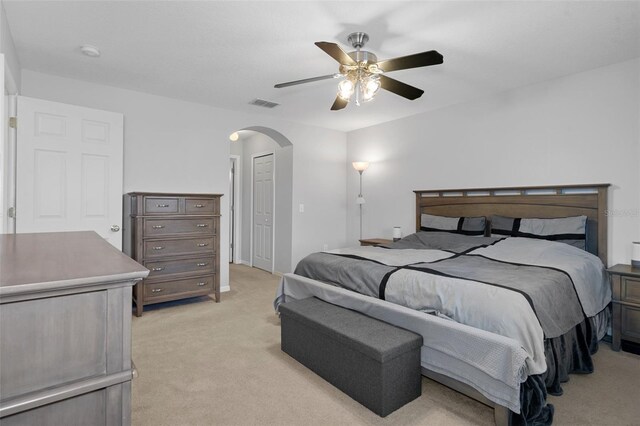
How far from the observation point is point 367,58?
2.48 meters

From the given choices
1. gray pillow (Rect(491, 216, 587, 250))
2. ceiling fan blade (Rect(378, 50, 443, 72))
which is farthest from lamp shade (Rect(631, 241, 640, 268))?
ceiling fan blade (Rect(378, 50, 443, 72))

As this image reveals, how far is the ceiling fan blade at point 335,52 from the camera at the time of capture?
6.73 ft

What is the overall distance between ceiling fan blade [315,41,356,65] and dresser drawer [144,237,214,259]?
2.58m

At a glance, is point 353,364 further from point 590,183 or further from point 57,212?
point 57,212

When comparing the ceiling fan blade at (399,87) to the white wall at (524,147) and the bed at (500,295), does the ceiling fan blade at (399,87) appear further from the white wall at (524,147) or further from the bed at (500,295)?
the white wall at (524,147)

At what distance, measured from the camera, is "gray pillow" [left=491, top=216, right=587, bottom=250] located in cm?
307

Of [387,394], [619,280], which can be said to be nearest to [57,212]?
[387,394]

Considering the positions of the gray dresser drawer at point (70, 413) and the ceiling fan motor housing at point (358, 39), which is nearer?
the gray dresser drawer at point (70, 413)

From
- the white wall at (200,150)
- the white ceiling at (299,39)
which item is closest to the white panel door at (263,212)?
the white wall at (200,150)

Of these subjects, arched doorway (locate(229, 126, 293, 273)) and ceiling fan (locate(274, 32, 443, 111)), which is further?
arched doorway (locate(229, 126, 293, 273))

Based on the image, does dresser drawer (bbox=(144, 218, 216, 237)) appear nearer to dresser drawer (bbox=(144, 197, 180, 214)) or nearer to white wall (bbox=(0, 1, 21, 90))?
dresser drawer (bbox=(144, 197, 180, 214))

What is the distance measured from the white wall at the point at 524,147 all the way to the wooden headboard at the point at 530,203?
3.2 inches

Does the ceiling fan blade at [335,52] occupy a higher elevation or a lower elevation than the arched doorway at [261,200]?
higher

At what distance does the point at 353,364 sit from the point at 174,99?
3655 millimetres
